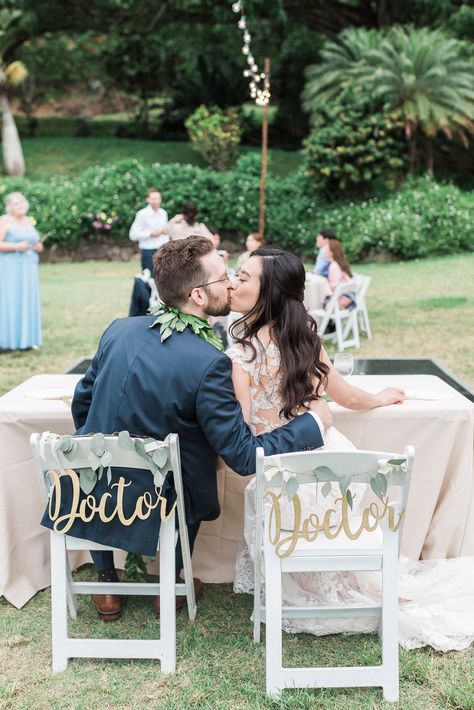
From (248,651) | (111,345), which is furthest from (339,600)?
(111,345)

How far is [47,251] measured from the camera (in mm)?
19641

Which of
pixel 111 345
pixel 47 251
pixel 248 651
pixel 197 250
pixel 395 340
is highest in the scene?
pixel 197 250

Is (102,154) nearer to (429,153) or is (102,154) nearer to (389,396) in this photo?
(429,153)

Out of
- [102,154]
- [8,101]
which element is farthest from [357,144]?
[8,101]

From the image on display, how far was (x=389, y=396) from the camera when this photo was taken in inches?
130

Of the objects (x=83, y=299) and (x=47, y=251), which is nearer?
(x=83, y=299)

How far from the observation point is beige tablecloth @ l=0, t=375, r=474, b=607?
3254mm

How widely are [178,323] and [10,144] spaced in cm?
2341

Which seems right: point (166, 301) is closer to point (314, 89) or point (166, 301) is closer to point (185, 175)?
point (185, 175)

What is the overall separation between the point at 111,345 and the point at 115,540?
68 cm

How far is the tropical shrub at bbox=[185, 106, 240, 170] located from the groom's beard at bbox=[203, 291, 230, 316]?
21.9 meters

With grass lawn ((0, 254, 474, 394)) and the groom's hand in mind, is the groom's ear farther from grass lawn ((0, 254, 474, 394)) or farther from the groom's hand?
grass lawn ((0, 254, 474, 394))

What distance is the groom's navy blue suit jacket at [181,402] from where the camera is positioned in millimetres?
2670

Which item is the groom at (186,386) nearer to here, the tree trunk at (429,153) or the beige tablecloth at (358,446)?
the beige tablecloth at (358,446)
